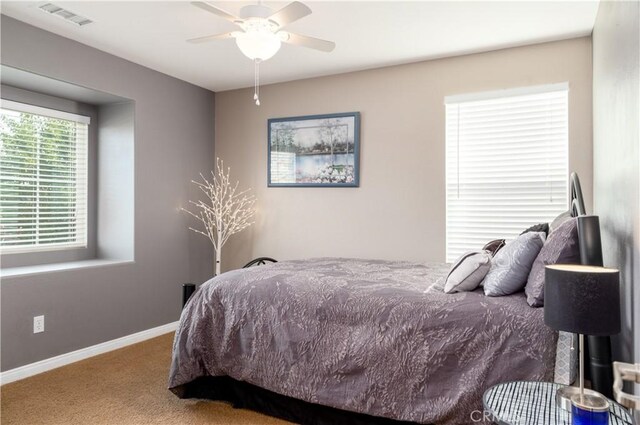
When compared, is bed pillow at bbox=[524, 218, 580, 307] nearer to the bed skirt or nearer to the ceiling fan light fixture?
the bed skirt

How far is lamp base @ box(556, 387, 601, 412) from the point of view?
4.67 feet

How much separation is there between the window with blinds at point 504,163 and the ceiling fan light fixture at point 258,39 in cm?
192

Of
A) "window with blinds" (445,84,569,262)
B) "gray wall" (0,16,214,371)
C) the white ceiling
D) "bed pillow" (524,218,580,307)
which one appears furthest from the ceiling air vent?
"bed pillow" (524,218,580,307)

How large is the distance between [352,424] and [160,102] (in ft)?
11.3

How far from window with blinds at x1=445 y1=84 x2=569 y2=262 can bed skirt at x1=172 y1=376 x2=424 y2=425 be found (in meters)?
1.96

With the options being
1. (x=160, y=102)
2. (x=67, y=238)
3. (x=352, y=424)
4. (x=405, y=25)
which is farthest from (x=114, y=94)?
(x=352, y=424)

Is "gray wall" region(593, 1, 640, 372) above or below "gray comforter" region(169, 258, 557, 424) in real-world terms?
above

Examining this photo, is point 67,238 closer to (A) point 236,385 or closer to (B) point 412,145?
(A) point 236,385

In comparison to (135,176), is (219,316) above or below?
below

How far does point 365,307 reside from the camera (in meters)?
2.22

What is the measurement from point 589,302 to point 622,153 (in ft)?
3.33

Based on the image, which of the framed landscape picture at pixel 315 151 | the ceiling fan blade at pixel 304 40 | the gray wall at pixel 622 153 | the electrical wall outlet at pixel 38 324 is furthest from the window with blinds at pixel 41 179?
the gray wall at pixel 622 153

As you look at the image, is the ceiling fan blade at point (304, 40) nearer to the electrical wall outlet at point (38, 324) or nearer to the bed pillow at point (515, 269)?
the bed pillow at point (515, 269)

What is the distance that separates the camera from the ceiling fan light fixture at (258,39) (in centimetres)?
243
